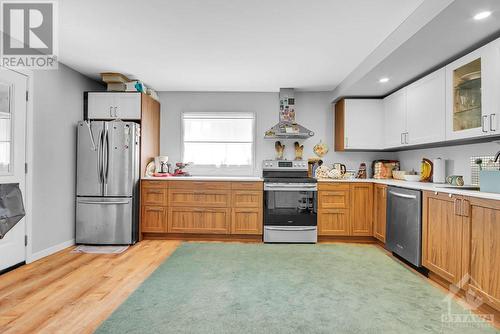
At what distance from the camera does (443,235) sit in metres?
2.56

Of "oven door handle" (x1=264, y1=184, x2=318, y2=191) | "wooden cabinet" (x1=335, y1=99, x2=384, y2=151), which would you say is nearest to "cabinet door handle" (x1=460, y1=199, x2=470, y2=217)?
"oven door handle" (x1=264, y1=184, x2=318, y2=191)

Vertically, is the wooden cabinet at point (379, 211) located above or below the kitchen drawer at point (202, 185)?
below

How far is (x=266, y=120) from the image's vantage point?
4.93 m

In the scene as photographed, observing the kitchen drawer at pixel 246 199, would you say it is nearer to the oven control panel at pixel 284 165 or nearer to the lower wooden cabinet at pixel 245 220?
the lower wooden cabinet at pixel 245 220

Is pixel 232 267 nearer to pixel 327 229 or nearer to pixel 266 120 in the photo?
pixel 327 229

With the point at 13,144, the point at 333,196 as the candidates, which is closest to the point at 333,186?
the point at 333,196

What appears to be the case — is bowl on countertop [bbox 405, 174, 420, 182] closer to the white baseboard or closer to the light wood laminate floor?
the light wood laminate floor

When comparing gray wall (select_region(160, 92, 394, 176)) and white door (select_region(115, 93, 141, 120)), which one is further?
gray wall (select_region(160, 92, 394, 176))

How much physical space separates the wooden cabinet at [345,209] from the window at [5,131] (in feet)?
12.1

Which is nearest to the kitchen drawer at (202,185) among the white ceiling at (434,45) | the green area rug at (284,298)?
the green area rug at (284,298)

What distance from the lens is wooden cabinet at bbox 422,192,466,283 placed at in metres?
2.38

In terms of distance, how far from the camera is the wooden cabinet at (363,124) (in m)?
4.50

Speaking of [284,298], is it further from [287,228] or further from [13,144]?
[13,144]

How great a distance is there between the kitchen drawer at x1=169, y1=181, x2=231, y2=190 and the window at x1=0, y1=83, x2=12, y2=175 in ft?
6.09
